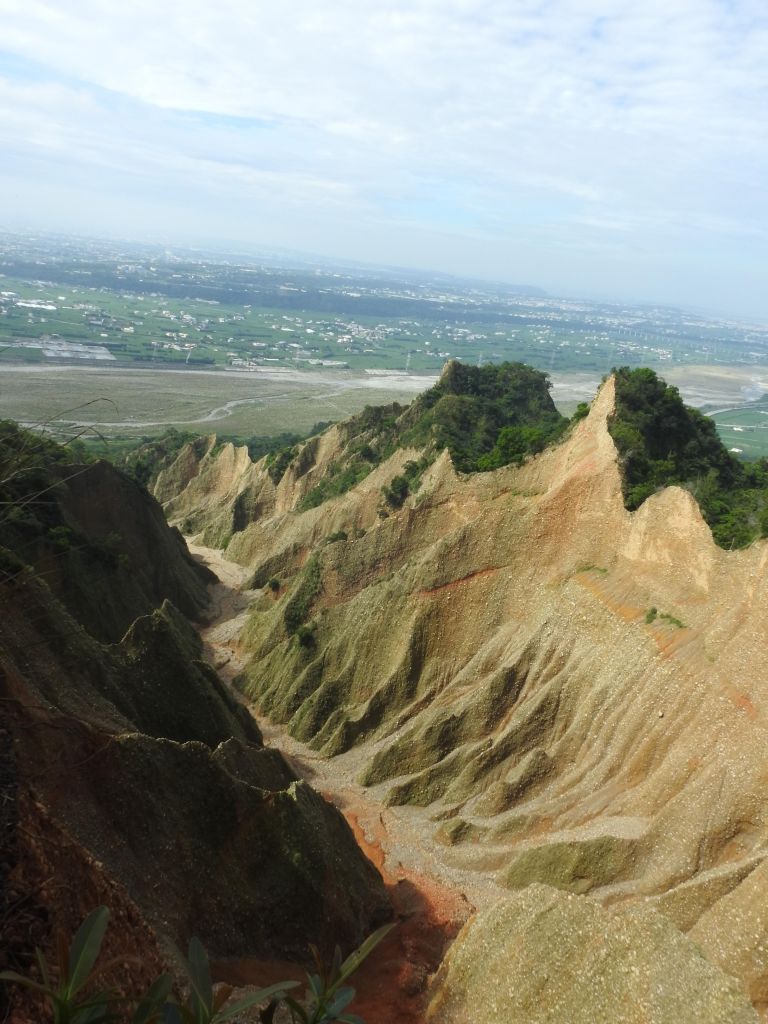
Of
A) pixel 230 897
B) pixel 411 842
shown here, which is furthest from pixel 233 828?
pixel 411 842

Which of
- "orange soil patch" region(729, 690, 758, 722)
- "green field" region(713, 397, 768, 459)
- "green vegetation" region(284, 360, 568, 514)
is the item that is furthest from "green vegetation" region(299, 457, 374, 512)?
"green field" region(713, 397, 768, 459)

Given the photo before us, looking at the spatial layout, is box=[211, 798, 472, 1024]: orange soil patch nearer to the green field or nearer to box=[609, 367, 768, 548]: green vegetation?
box=[609, 367, 768, 548]: green vegetation

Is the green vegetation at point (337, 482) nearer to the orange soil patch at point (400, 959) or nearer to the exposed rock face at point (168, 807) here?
the orange soil patch at point (400, 959)

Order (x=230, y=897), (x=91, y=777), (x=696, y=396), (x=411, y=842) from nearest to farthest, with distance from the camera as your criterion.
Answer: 1. (x=91, y=777)
2. (x=230, y=897)
3. (x=411, y=842)
4. (x=696, y=396)

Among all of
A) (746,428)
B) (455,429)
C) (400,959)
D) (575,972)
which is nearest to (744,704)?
(575,972)

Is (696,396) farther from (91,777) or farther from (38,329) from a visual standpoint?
(91,777)

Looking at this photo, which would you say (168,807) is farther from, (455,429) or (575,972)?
(455,429)

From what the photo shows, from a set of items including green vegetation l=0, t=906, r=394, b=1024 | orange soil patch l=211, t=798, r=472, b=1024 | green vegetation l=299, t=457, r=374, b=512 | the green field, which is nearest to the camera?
green vegetation l=0, t=906, r=394, b=1024
